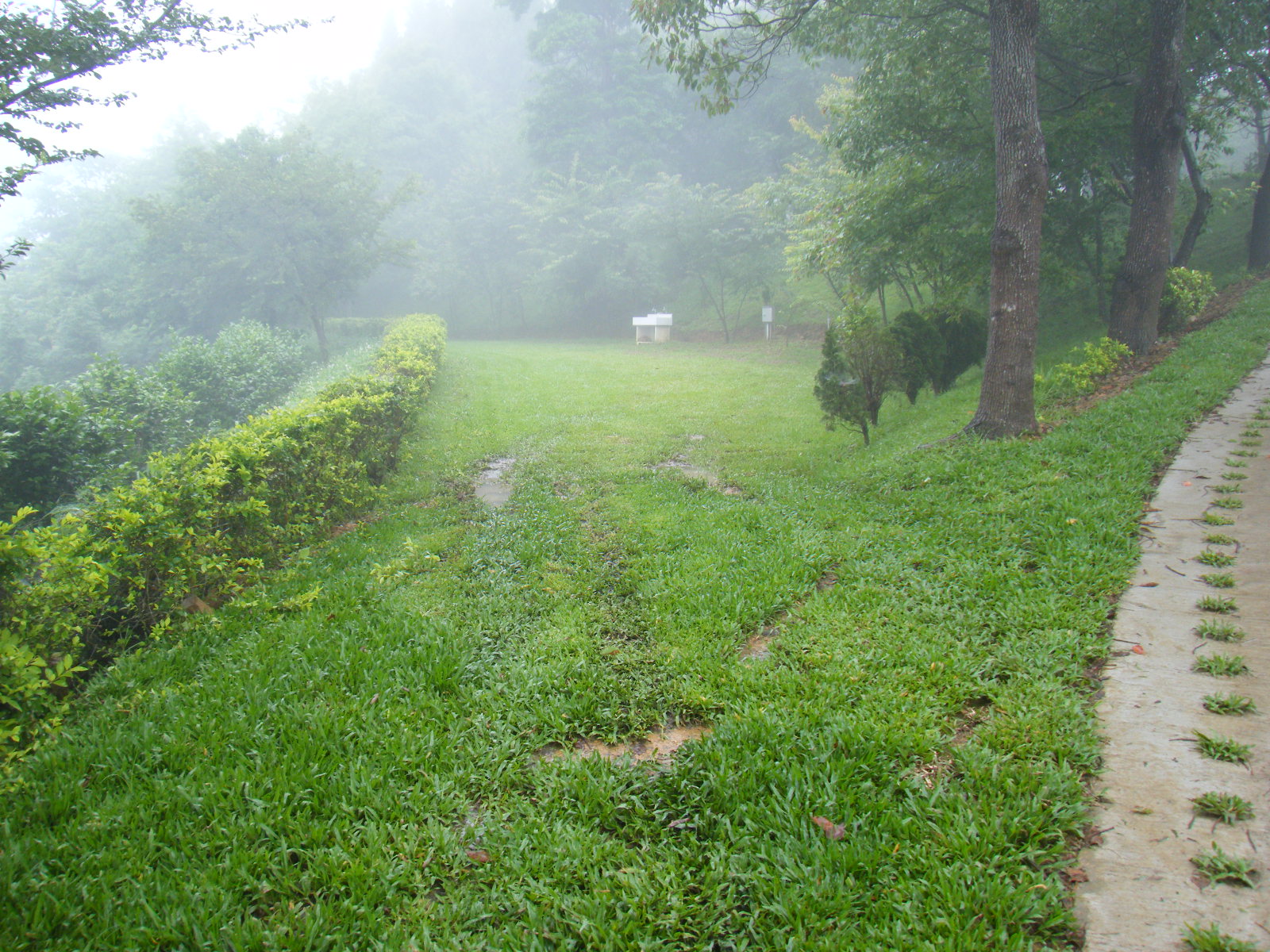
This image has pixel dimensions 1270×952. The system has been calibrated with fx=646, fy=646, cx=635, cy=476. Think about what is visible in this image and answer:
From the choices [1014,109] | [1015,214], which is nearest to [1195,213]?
[1014,109]

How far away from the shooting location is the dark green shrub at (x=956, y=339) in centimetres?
959

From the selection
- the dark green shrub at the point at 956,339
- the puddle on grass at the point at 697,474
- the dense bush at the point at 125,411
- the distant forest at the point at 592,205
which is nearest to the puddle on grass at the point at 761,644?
the puddle on grass at the point at 697,474

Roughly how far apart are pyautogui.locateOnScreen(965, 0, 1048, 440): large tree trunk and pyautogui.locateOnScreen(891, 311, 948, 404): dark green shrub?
2001mm

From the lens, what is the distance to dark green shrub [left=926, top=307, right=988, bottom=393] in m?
9.59

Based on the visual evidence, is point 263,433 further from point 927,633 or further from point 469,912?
point 927,633

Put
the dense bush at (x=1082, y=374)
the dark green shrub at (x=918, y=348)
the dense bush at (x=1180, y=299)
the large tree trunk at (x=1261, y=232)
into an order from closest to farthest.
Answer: the dense bush at (x=1082, y=374), the dark green shrub at (x=918, y=348), the dense bush at (x=1180, y=299), the large tree trunk at (x=1261, y=232)

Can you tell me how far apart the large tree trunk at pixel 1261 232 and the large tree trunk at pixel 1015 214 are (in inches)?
524

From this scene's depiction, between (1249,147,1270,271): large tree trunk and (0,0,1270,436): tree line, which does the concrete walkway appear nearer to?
(0,0,1270,436): tree line

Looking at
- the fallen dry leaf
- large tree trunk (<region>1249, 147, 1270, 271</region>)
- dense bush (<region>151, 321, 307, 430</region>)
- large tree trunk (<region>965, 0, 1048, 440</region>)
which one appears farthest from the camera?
large tree trunk (<region>1249, 147, 1270, 271</region>)

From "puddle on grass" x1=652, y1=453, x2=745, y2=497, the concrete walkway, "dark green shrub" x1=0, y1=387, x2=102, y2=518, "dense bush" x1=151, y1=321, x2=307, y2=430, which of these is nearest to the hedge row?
"puddle on grass" x1=652, y1=453, x2=745, y2=497

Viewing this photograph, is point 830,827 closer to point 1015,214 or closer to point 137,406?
point 1015,214

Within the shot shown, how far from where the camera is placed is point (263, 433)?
4.67 m

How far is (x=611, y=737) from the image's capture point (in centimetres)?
258

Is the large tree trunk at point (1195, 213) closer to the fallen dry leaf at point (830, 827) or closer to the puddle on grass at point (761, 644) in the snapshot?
the puddle on grass at point (761, 644)
